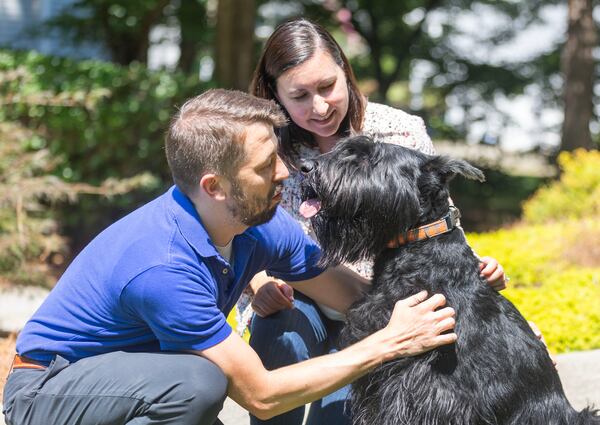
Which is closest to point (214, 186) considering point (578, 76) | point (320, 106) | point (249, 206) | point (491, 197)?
point (249, 206)

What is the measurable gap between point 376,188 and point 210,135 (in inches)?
23.6

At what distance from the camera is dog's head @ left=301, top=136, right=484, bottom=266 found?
2814mm

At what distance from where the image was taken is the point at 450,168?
2838mm

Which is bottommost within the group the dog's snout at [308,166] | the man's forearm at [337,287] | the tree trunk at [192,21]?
the tree trunk at [192,21]

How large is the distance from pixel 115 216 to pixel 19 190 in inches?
151

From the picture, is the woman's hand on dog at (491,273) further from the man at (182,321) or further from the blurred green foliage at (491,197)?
the blurred green foliage at (491,197)

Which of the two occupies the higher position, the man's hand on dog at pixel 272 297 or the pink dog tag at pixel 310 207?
the pink dog tag at pixel 310 207

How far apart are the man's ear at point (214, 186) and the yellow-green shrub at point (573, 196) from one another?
6718 millimetres

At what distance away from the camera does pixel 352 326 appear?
9.78 feet

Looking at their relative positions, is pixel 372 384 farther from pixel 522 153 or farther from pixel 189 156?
pixel 522 153

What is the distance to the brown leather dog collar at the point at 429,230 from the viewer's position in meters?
2.87

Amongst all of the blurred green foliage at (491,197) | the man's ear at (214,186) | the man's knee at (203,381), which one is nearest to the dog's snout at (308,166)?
the man's ear at (214,186)

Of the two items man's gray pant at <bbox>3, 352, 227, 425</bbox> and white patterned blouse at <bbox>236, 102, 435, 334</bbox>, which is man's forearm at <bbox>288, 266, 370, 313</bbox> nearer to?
white patterned blouse at <bbox>236, 102, 435, 334</bbox>

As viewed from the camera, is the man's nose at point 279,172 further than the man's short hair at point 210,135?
Yes
